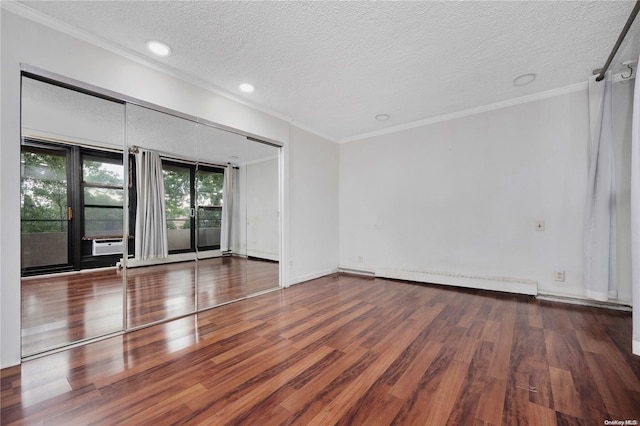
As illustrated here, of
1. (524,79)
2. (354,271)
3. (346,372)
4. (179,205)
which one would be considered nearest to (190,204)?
(179,205)

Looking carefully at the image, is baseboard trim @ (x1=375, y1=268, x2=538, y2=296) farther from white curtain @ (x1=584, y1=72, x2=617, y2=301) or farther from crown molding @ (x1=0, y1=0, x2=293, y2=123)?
crown molding @ (x1=0, y1=0, x2=293, y2=123)

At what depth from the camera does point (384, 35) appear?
218cm

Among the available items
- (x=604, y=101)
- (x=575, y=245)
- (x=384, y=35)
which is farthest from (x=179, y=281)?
(x=604, y=101)

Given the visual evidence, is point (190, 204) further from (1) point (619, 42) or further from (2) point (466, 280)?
(1) point (619, 42)

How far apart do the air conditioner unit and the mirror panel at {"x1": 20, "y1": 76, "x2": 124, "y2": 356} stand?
12 millimetres

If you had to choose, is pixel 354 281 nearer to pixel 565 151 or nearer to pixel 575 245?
pixel 575 245

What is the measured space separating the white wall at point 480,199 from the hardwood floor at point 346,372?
32.3 inches

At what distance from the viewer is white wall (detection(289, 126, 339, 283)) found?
4.20 meters

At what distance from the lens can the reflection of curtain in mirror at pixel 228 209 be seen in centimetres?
339

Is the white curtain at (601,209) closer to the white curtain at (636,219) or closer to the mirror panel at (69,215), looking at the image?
the white curtain at (636,219)

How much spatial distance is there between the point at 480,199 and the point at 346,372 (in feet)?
10.5

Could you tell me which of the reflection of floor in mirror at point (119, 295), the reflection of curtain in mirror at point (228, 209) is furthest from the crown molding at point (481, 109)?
the reflection of floor in mirror at point (119, 295)

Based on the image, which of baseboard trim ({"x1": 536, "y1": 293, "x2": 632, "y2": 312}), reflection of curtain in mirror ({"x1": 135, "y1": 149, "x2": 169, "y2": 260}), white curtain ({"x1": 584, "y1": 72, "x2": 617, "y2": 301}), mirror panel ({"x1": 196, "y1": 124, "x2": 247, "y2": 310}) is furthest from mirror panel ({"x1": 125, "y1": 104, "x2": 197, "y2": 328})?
white curtain ({"x1": 584, "y1": 72, "x2": 617, "y2": 301})

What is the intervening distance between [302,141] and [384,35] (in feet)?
7.80
